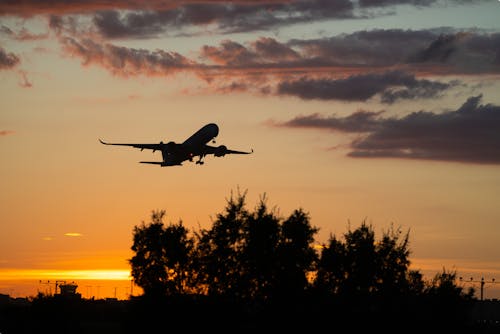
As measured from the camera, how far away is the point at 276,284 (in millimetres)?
106875

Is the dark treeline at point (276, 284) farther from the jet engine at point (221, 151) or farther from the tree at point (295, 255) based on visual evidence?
the jet engine at point (221, 151)

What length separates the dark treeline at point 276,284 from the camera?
10362 cm

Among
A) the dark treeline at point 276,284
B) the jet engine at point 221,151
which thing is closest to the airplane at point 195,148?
the jet engine at point 221,151

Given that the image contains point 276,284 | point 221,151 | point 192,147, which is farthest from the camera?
point 192,147

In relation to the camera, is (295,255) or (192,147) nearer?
(295,255)

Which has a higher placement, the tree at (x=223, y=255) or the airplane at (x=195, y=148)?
the airplane at (x=195, y=148)

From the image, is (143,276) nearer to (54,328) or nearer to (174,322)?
(174,322)

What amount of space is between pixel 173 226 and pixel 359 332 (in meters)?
28.6

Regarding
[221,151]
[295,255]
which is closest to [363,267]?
[295,255]

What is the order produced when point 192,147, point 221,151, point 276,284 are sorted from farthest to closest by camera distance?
point 192,147 → point 221,151 → point 276,284

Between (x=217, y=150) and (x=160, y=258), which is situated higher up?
(x=217, y=150)

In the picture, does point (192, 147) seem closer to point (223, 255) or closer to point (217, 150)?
point (217, 150)

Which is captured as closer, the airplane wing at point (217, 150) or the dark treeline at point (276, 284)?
the dark treeline at point (276, 284)

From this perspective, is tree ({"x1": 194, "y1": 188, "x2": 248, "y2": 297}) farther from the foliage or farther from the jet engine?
the jet engine
